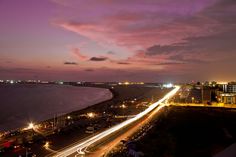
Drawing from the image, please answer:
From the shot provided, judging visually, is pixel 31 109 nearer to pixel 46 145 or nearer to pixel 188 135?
pixel 46 145

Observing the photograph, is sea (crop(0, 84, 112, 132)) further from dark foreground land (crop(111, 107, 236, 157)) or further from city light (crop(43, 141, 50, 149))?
dark foreground land (crop(111, 107, 236, 157))

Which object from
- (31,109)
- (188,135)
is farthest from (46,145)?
(31,109)

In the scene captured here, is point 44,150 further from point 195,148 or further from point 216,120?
point 216,120

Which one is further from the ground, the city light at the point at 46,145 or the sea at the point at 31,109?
the city light at the point at 46,145

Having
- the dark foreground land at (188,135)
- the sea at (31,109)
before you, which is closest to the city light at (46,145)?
the dark foreground land at (188,135)

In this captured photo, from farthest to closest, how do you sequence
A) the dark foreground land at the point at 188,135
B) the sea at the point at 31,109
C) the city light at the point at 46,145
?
the sea at the point at 31,109 → the city light at the point at 46,145 → the dark foreground land at the point at 188,135

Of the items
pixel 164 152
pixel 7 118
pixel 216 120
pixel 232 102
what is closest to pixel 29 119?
pixel 7 118

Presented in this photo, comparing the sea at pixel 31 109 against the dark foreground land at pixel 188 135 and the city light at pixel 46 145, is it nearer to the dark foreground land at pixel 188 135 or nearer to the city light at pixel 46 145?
the city light at pixel 46 145

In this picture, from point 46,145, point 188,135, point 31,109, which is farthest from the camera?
point 31,109

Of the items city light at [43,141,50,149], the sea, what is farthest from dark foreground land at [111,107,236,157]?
the sea
